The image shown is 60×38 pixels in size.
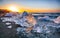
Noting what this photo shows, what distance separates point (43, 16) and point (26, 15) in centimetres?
21

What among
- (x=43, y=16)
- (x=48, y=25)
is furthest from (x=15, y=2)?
(x=48, y=25)

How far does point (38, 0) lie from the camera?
1.25 metres

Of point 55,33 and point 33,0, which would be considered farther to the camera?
point 33,0

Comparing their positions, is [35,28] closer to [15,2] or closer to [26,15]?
[26,15]

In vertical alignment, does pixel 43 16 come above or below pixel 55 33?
above

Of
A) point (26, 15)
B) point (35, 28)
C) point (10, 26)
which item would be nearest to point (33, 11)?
point (26, 15)

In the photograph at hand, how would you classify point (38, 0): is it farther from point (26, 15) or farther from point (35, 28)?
point (35, 28)

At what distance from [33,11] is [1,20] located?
407 millimetres

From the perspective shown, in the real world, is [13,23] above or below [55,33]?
above

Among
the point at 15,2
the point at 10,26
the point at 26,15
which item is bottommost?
the point at 10,26

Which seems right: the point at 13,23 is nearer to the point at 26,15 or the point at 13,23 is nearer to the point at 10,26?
the point at 10,26

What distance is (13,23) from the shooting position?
120cm

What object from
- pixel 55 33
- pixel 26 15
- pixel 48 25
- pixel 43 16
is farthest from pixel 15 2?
pixel 55 33

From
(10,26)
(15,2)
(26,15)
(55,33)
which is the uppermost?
(15,2)
